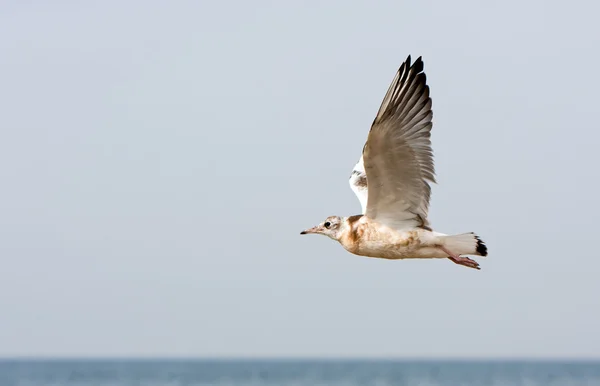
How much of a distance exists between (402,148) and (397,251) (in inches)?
48.8

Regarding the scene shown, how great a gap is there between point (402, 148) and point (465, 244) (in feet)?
4.32

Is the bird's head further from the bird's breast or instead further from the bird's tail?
the bird's tail

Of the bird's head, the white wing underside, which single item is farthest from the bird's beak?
the white wing underside

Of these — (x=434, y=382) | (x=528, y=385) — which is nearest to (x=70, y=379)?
(x=434, y=382)

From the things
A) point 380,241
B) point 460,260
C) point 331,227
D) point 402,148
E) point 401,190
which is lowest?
point 460,260

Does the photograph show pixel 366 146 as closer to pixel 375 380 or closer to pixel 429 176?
pixel 429 176

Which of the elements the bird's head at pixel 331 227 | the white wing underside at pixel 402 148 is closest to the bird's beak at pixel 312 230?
the bird's head at pixel 331 227

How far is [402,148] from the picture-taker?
39.7 feet

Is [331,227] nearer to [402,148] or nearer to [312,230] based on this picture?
[312,230]

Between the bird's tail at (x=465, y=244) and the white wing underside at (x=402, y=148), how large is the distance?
1.58 feet

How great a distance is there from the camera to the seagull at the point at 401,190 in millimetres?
12039

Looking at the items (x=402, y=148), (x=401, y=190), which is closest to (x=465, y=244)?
(x=401, y=190)

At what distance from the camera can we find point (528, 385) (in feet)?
243

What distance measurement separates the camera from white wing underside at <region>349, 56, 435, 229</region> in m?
12.0
